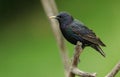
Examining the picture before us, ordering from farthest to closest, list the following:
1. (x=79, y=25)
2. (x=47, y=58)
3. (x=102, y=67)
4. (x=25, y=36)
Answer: (x=25, y=36) → (x=47, y=58) → (x=102, y=67) → (x=79, y=25)

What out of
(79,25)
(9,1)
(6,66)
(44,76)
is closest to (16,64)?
(6,66)

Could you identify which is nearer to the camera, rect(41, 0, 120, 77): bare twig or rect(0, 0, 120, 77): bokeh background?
rect(41, 0, 120, 77): bare twig

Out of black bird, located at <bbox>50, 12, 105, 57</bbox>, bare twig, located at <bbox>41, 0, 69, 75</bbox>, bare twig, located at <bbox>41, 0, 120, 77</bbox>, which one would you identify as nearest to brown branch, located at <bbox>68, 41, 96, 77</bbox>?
bare twig, located at <bbox>41, 0, 120, 77</bbox>

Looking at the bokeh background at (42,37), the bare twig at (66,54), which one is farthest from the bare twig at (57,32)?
the bokeh background at (42,37)

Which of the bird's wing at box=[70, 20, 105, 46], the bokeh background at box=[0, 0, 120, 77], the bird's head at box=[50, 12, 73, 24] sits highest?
the bird's head at box=[50, 12, 73, 24]

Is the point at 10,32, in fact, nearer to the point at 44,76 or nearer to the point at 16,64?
the point at 16,64

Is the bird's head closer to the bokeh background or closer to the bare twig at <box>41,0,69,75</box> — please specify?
the bare twig at <box>41,0,69,75</box>

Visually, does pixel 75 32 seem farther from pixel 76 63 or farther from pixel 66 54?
pixel 76 63
